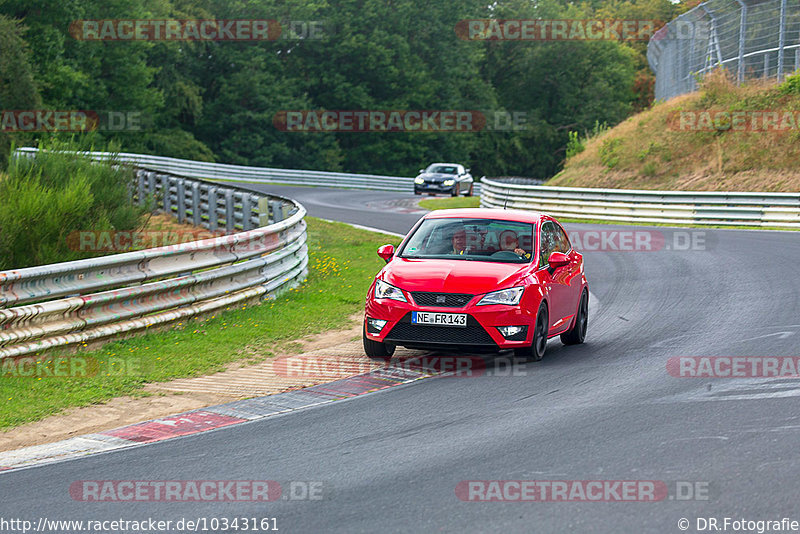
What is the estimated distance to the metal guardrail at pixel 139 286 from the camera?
9690 mm

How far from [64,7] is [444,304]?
53868 millimetres

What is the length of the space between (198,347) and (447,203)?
1100 inches

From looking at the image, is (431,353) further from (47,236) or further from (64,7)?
(64,7)

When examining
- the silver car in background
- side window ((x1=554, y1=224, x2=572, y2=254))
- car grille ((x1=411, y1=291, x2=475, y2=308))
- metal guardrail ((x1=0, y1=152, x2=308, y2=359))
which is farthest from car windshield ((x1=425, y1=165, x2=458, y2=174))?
car grille ((x1=411, y1=291, x2=475, y2=308))

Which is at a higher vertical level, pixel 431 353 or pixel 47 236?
pixel 47 236

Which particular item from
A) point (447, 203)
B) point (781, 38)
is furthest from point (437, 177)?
point (781, 38)

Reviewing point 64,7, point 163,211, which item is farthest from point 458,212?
point 64,7

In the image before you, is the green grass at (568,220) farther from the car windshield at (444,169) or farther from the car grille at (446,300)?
the car grille at (446,300)

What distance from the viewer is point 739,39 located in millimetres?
32594

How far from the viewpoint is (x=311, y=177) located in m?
55.7

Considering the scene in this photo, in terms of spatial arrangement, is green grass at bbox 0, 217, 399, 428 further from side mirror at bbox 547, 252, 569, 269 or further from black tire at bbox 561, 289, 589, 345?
side mirror at bbox 547, 252, 569, 269

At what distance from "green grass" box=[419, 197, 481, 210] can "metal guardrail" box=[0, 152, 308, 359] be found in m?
20.0

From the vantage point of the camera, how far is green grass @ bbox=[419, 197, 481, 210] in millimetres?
36531

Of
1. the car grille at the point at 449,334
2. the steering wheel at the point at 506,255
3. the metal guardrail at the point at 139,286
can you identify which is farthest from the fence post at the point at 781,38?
the car grille at the point at 449,334
